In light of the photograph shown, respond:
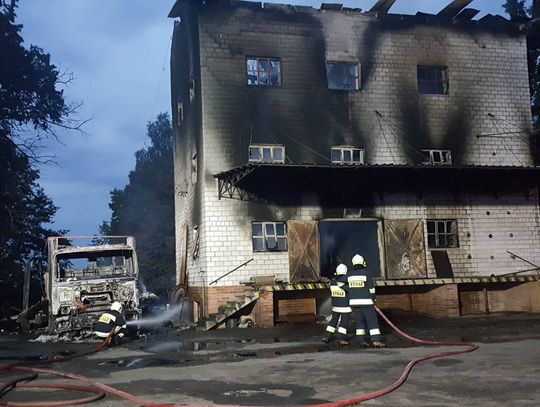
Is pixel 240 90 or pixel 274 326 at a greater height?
pixel 240 90

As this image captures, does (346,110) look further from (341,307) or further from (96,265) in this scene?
(96,265)

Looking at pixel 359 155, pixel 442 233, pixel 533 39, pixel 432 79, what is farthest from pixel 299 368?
pixel 533 39

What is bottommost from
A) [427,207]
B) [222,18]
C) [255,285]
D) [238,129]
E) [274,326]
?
[274,326]

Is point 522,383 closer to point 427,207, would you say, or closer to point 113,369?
point 113,369

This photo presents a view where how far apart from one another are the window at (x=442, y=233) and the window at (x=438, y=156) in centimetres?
199

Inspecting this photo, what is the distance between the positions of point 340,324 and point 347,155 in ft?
26.3

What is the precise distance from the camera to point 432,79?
19781 millimetres

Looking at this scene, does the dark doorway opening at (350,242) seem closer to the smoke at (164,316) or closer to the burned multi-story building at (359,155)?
the burned multi-story building at (359,155)

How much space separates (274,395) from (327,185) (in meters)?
11.3

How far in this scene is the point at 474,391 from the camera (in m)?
6.86

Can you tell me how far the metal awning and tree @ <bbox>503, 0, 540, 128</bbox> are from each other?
20.4 ft

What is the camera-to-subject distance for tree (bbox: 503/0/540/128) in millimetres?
20766

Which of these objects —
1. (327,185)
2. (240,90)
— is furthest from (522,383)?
(240,90)

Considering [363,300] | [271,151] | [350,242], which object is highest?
[271,151]
